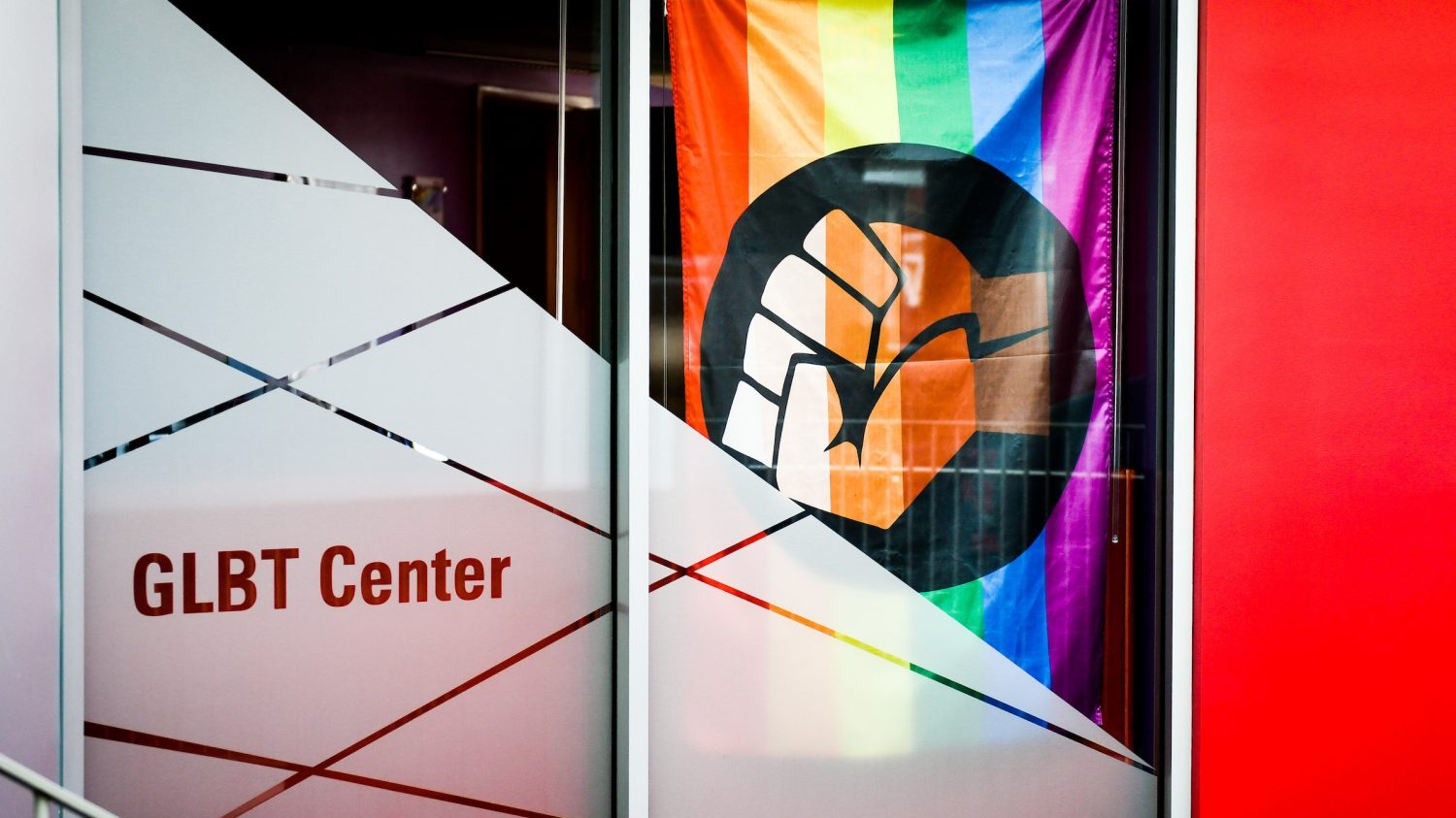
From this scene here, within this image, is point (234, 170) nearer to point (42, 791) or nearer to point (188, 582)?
point (188, 582)

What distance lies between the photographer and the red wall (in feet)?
8.69

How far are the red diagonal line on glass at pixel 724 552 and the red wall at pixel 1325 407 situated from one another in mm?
1087

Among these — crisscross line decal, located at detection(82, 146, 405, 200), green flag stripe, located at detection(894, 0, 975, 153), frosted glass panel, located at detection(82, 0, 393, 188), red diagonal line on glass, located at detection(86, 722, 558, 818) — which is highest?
green flag stripe, located at detection(894, 0, 975, 153)

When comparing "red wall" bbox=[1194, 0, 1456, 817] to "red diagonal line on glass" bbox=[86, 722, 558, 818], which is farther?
"red wall" bbox=[1194, 0, 1456, 817]

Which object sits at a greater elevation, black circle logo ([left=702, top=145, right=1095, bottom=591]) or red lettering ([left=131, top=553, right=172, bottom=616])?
black circle logo ([left=702, top=145, right=1095, bottom=591])

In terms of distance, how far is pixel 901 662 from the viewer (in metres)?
2.61

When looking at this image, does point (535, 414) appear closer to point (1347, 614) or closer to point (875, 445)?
point (875, 445)

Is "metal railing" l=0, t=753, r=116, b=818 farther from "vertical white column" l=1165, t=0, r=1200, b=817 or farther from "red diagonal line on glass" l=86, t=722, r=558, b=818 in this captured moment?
"vertical white column" l=1165, t=0, r=1200, b=817

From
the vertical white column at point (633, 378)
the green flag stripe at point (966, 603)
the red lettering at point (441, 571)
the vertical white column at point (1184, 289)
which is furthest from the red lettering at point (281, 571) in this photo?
the vertical white column at point (1184, 289)

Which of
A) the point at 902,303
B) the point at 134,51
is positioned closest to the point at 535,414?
the point at 902,303

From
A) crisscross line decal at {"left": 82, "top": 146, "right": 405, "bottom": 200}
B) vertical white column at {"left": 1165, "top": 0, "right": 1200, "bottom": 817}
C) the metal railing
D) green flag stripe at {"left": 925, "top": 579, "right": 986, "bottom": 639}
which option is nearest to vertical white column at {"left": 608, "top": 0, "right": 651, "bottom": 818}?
crisscross line decal at {"left": 82, "top": 146, "right": 405, "bottom": 200}

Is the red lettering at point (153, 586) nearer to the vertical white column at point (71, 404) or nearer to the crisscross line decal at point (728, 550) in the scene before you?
the vertical white column at point (71, 404)

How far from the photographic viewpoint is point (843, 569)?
2.56 metres

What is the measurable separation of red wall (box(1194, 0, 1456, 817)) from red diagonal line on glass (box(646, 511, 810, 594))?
3.57 ft
